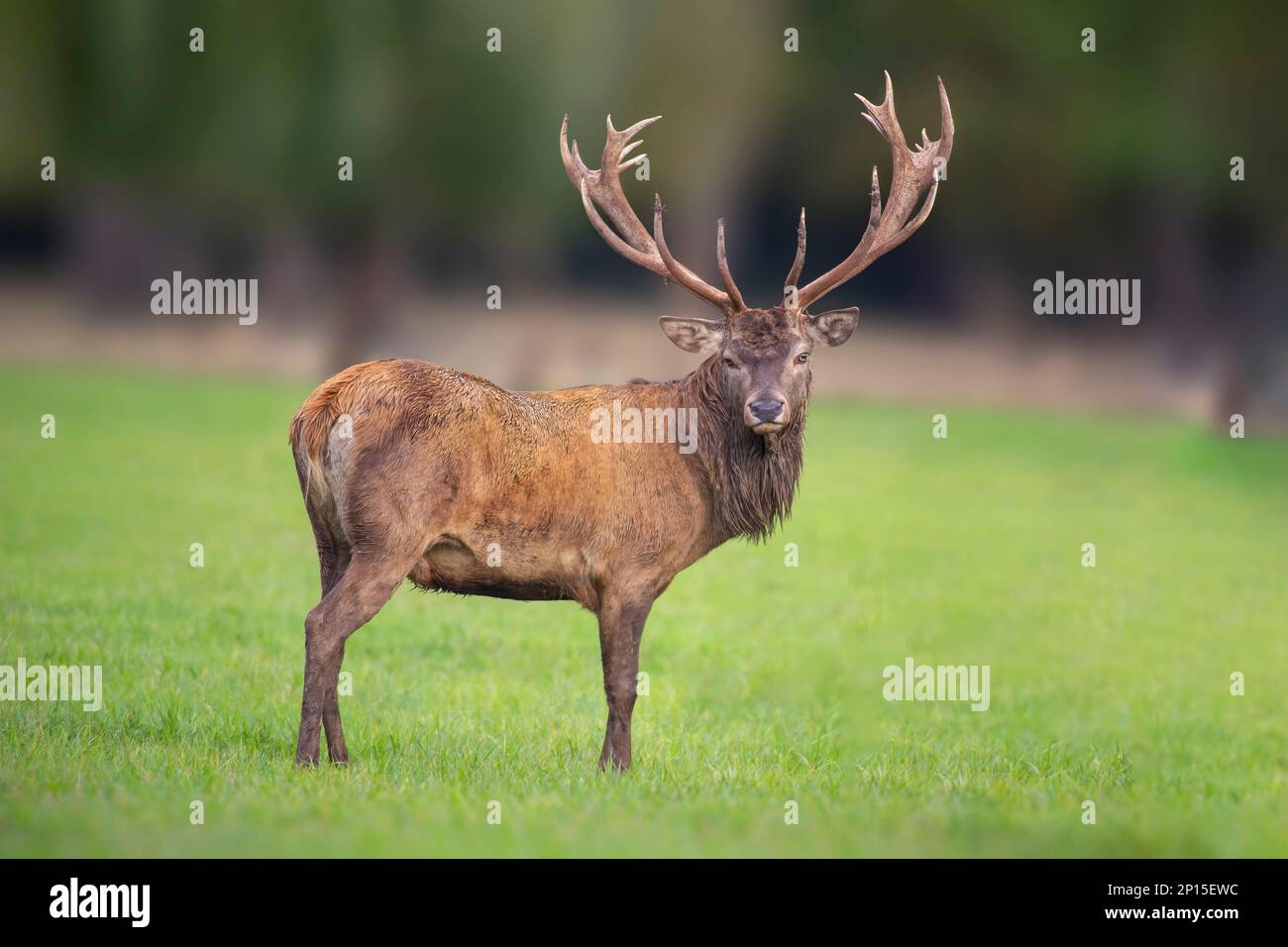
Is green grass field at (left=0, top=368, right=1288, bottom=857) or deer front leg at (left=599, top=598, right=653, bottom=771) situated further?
deer front leg at (left=599, top=598, right=653, bottom=771)

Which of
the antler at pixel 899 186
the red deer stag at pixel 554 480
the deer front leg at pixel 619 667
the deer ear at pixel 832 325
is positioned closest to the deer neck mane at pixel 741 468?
the red deer stag at pixel 554 480

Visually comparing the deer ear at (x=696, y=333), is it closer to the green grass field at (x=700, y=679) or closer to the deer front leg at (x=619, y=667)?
the deer front leg at (x=619, y=667)

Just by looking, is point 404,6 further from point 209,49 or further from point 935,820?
point 935,820

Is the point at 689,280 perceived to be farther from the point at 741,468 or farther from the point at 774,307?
the point at 741,468

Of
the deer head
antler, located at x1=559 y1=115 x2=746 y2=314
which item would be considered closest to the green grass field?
the deer head

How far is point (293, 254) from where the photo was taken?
30.1 meters

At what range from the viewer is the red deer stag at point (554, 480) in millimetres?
8531

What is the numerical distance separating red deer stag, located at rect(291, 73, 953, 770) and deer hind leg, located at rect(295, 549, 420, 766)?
0.03 feet

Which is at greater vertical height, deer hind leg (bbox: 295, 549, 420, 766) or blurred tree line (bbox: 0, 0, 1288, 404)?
blurred tree line (bbox: 0, 0, 1288, 404)

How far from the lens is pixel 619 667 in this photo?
9016mm

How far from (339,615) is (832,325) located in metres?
3.44

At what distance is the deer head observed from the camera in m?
9.11

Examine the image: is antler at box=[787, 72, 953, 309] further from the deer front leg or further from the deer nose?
the deer front leg
